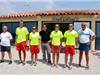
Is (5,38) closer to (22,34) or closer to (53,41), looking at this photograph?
(22,34)

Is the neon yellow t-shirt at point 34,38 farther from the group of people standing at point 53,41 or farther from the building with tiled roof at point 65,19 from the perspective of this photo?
the building with tiled roof at point 65,19

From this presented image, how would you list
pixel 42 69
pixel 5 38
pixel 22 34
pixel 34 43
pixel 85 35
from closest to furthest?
pixel 42 69, pixel 85 35, pixel 22 34, pixel 34 43, pixel 5 38

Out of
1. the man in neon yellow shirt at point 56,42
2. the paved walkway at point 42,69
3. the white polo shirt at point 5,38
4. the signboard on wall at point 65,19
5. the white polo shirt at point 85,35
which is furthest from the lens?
the signboard on wall at point 65,19

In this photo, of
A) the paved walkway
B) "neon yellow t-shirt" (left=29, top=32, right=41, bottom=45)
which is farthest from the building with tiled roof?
"neon yellow t-shirt" (left=29, top=32, right=41, bottom=45)

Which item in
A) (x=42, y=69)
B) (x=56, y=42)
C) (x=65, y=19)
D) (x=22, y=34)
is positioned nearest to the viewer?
(x=42, y=69)

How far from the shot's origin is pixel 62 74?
11.4m

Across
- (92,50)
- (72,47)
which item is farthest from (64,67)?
(92,50)

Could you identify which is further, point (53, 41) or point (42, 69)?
point (53, 41)

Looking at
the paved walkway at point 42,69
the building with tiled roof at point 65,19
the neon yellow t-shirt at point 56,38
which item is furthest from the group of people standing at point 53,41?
the building with tiled roof at point 65,19

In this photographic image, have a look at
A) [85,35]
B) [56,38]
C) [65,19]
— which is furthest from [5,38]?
[65,19]

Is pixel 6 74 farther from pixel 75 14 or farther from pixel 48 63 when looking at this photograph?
pixel 75 14

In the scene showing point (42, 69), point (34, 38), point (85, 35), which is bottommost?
point (42, 69)

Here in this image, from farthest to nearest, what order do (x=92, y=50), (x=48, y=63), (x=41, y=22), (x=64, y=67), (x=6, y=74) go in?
(x=41, y=22) < (x=92, y=50) < (x=48, y=63) < (x=64, y=67) < (x=6, y=74)

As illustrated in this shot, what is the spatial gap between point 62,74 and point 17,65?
92.0 inches
